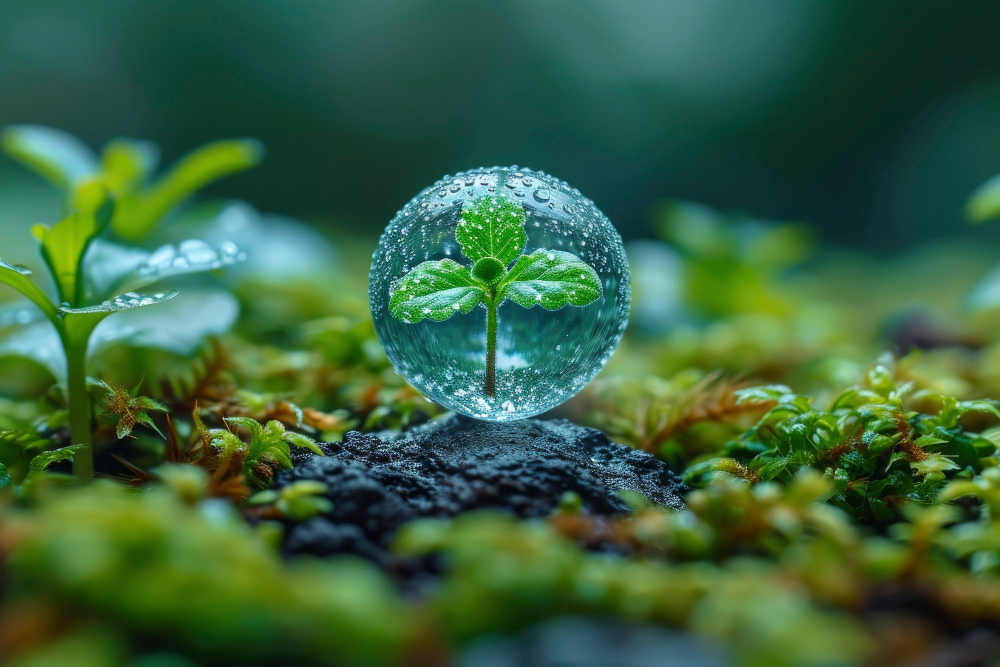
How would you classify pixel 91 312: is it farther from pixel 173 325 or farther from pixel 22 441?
pixel 173 325

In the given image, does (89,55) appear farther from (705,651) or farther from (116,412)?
(705,651)

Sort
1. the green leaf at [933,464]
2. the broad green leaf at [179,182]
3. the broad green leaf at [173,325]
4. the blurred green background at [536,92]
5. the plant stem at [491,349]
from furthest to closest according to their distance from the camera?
the blurred green background at [536,92], the broad green leaf at [179,182], the broad green leaf at [173,325], the plant stem at [491,349], the green leaf at [933,464]

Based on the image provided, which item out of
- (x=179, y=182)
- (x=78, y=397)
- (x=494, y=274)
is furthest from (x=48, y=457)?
(x=179, y=182)

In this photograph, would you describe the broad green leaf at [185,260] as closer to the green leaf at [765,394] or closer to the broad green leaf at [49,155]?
the broad green leaf at [49,155]

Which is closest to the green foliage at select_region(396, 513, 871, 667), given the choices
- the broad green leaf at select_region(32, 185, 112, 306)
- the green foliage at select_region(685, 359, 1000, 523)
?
the green foliage at select_region(685, 359, 1000, 523)

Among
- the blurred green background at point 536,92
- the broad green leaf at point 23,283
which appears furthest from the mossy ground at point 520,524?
the blurred green background at point 536,92
